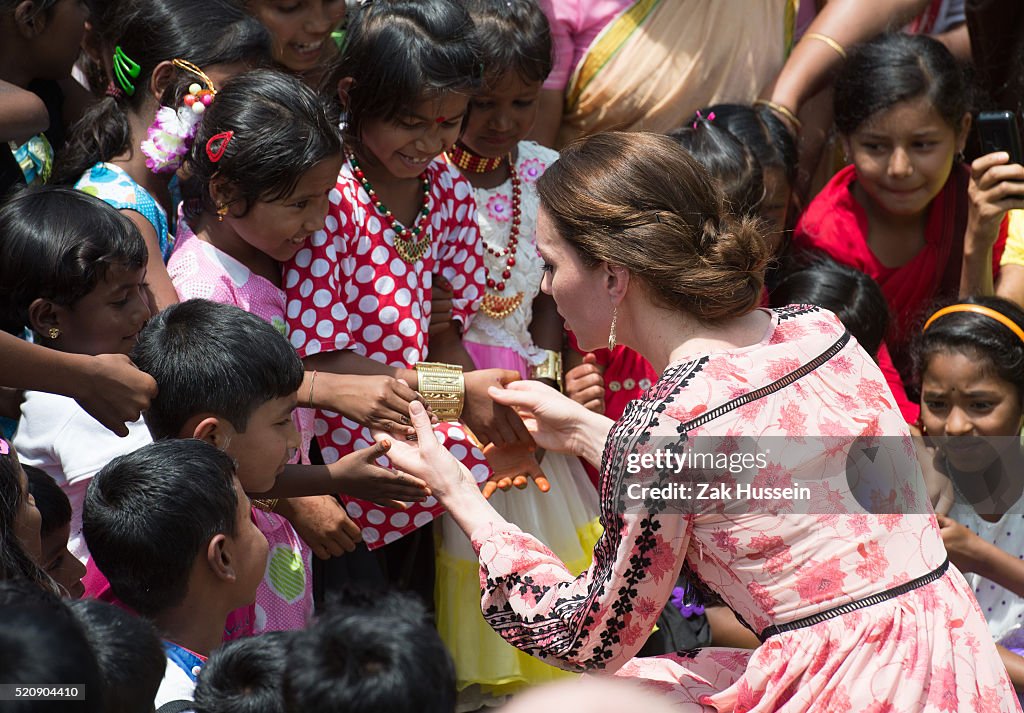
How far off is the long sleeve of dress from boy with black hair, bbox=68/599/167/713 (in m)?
0.76

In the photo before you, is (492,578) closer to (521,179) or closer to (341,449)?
(341,449)

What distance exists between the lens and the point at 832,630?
6.84 feet

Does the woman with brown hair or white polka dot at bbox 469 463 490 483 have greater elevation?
the woman with brown hair

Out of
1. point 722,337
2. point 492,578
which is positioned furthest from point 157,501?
point 722,337

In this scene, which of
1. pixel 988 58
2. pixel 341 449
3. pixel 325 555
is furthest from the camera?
pixel 988 58

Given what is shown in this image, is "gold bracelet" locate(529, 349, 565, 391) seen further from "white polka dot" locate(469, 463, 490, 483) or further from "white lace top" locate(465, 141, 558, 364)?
"white polka dot" locate(469, 463, 490, 483)

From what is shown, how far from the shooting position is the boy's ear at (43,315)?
258 centimetres

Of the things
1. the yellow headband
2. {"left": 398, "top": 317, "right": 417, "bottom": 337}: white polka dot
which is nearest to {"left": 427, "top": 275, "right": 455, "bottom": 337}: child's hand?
{"left": 398, "top": 317, "right": 417, "bottom": 337}: white polka dot

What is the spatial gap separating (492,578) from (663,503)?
401 millimetres

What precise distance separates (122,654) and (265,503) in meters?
1.12

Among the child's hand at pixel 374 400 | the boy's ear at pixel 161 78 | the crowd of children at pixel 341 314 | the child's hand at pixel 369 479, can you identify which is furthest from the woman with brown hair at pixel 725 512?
the boy's ear at pixel 161 78

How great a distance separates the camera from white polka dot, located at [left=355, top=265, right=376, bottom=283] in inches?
121

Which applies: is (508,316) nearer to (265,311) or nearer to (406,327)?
(406,327)

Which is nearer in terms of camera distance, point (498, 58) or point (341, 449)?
point (341, 449)
